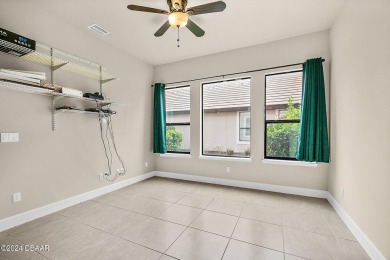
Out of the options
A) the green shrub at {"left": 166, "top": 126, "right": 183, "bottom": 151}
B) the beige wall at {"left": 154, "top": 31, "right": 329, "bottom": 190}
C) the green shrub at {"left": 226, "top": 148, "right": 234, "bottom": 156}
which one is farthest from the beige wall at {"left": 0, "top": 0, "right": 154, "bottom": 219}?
the green shrub at {"left": 226, "top": 148, "right": 234, "bottom": 156}

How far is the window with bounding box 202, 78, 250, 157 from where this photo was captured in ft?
12.7

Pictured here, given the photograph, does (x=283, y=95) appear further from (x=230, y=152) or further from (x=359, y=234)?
(x=359, y=234)

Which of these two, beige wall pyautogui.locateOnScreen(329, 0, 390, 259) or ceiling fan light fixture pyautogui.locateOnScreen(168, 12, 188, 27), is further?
ceiling fan light fixture pyautogui.locateOnScreen(168, 12, 188, 27)

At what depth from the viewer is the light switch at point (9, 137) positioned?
7.04 feet

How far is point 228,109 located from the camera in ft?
→ 13.3

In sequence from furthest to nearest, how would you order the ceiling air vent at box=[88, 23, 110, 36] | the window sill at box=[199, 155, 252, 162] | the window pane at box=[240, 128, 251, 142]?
the window pane at box=[240, 128, 251, 142]
the window sill at box=[199, 155, 252, 162]
the ceiling air vent at box=[88, 23, 110, 36]

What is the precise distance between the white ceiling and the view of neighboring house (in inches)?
33.3

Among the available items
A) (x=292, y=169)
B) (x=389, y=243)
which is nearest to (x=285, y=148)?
(x=292, y=169)

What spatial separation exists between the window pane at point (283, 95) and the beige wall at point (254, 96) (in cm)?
18

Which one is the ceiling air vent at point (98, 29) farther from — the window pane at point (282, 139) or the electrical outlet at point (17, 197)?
the window pane at point (282, 139)

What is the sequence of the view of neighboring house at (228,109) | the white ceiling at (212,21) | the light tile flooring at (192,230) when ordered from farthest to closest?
the view of neighboring house at (228,109) < the white ceiling at (212,21) < the light tile flooring at (192,230)

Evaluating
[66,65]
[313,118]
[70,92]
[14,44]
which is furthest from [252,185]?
[14,44]

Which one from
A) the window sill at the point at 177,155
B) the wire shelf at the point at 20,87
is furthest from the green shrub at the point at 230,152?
the wire shelf at the point at 20,87

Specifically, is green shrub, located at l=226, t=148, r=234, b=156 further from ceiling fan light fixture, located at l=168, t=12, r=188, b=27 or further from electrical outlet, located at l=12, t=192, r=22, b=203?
electrical outlet, located at l=12, t=192, r=22, b=203
